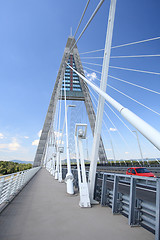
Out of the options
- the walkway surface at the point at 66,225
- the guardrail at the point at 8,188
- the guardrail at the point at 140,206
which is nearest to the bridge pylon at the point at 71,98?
the guardrail at the point at 8,188

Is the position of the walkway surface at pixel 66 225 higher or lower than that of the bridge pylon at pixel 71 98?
lower

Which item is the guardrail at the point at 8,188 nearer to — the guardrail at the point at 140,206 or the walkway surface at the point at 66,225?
the walkway surface at the point at 66,225

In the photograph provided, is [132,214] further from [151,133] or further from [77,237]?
[151,133]

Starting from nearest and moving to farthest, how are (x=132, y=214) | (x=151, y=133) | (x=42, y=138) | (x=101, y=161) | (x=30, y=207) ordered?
(x=151, y=133) < (x=132, y=214) < (x=30, y=207) < (x=101, y=161) < (x=42, y=138)

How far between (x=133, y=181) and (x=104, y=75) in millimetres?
3634

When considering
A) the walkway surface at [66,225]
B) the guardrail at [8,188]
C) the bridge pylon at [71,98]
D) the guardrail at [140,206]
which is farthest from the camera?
the bridge pylon at [71,98]

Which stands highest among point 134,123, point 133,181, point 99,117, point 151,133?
point 99,117

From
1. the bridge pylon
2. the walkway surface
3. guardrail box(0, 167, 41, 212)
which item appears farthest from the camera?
the bridge pylon

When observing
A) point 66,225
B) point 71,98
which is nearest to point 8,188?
point 66,225

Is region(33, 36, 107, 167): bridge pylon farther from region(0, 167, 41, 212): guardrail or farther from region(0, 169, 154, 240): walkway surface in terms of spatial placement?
region(0, 169, 154, 240): walkway surface

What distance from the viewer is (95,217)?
15.1 feet

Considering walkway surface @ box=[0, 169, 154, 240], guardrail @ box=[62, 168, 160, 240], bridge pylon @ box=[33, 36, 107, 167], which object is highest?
bridge pylon @ box=[33, 36, 107, 167]

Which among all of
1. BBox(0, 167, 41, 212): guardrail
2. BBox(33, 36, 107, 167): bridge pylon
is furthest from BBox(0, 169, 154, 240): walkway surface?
BBox(33, 36, 107, 167): bridge pylon

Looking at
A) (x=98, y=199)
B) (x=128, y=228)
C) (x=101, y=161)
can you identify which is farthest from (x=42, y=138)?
(x=128, y=228)
